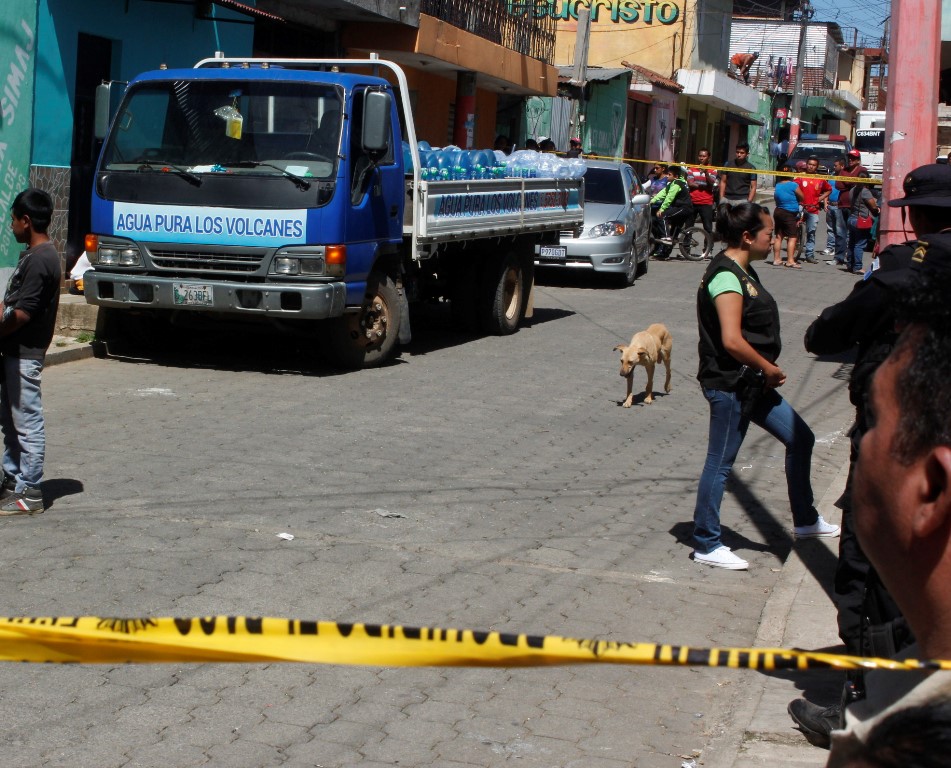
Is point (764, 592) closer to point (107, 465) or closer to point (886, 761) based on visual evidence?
point (107, 465)

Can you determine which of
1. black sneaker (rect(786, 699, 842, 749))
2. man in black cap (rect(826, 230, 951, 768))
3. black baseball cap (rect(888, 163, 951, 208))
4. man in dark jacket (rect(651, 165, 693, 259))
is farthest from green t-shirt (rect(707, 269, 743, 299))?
man in dark jacket (rect(651, 165, 693, 259))

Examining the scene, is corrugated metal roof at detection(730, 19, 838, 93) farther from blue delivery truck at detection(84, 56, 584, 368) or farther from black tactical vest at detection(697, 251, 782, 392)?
black tactical vest at detection(697, 251, 782, 392)

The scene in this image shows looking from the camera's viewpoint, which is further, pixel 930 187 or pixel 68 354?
pixel 68 354

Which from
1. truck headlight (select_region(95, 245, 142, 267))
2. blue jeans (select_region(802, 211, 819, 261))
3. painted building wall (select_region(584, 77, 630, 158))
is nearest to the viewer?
truck headlight (select_region(95, 245, 142, 267))

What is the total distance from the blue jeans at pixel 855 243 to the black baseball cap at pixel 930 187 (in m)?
19.6

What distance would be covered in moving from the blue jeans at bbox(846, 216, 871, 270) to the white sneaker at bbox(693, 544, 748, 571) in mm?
18019

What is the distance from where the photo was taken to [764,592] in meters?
6.11

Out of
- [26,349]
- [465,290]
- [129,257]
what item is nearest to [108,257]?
[129,257]

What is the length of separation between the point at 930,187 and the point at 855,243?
20.2 meters

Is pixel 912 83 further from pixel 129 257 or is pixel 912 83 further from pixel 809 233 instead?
pixel 809 233

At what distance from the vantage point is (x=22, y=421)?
21.7ft

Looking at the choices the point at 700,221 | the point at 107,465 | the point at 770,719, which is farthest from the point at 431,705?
the point at 700,221

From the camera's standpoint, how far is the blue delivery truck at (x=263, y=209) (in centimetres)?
1061

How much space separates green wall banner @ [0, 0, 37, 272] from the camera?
41.2ft
